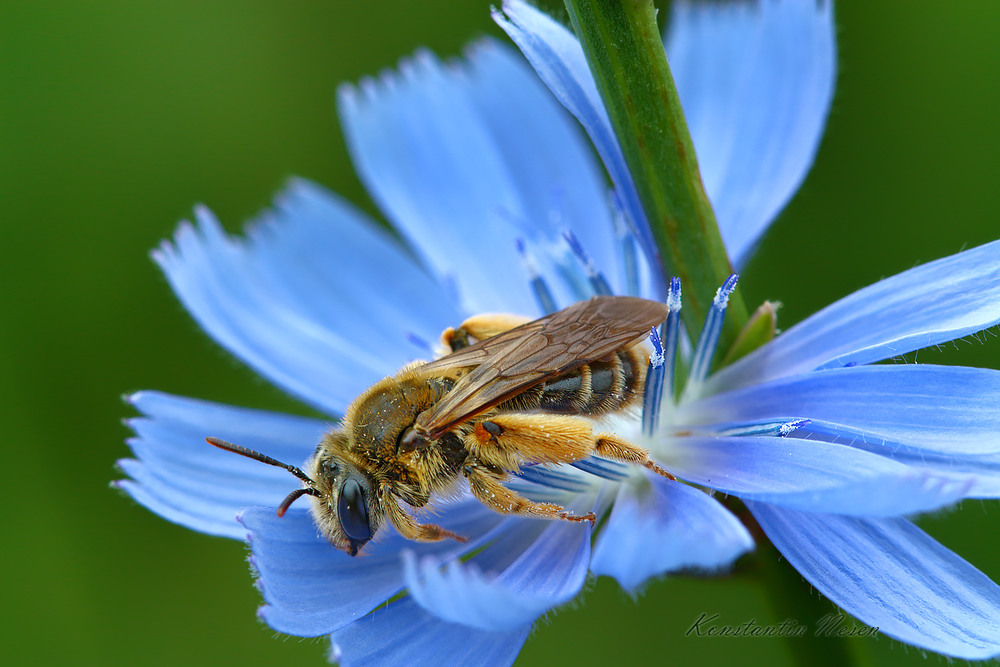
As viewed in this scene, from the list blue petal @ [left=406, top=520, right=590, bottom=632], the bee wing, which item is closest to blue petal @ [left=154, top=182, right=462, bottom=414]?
the bee wing

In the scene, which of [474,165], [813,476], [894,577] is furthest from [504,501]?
[474,165]

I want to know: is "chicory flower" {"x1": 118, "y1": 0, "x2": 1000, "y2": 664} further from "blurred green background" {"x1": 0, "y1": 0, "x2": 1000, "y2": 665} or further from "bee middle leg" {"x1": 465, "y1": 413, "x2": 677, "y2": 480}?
"blurred green background" {"x1": 0, "y1": 0, "x2": 1000, "y2": 665}

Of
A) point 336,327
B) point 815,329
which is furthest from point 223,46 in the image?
point 815,329

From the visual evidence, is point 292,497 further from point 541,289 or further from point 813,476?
point 813,476

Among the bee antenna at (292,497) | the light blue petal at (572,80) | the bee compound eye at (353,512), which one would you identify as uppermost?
the light blue petal at (572,80)

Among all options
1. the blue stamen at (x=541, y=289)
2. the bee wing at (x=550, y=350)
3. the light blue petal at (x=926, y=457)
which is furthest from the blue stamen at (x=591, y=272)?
the light blue petal at (x=926, y=457)

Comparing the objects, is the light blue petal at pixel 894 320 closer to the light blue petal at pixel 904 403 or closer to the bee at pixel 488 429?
the light blue petal at pixel 904 403

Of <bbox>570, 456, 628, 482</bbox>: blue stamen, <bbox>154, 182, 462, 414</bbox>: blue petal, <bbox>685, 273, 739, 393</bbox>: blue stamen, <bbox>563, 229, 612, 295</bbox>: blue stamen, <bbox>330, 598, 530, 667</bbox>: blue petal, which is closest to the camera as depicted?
<bbox>330, 598, 530, 667</bbox>: blue petal
